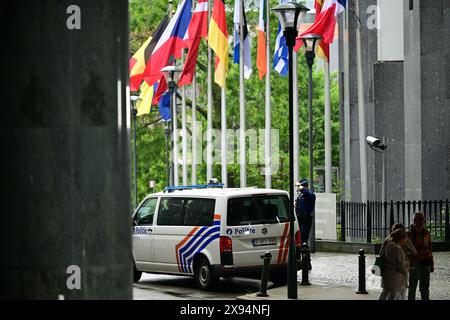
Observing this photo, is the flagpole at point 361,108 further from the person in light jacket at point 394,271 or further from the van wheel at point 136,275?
the person in light jacket at point 394,271

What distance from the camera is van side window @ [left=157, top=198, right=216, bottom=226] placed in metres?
20.4

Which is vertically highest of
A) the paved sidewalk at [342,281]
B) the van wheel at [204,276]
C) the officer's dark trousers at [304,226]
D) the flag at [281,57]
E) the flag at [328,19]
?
the flag at [328,19]

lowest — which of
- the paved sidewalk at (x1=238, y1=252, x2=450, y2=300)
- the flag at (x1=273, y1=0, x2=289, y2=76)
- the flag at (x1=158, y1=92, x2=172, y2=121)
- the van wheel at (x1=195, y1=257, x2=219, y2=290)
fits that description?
the paved sidewalk at (x1=238, y1=252, x2=450, y2=300)

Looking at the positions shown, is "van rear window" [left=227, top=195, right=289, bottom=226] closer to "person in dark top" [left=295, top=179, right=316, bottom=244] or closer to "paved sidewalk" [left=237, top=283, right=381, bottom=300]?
"paved sidewalk" [left=237, top=283, right=381, bottom=300]

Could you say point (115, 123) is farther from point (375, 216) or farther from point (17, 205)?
point (375, 216)

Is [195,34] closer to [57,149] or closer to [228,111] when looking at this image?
[228,111]

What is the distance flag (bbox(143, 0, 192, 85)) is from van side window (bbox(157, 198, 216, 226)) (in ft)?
55.8

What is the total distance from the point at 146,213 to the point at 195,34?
1693 cm

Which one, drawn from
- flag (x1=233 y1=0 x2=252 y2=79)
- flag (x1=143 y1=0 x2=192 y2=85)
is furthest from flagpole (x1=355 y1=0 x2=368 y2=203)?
flag (x1=143 y1=0 x2=192 y2=85)

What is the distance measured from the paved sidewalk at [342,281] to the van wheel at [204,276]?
1.09m

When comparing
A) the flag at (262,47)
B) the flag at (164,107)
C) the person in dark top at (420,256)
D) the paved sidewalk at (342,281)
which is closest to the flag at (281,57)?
the flag at (262,47)

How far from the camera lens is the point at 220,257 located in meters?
20.0

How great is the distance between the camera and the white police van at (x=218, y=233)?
2008 centimetres
